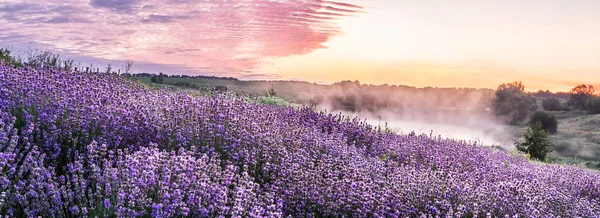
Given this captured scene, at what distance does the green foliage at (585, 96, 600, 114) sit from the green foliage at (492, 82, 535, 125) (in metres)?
5.12

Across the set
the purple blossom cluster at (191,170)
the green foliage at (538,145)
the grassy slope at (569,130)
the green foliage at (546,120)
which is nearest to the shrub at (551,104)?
the grassy slope at (569,130)

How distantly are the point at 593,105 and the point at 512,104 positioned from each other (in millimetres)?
7882

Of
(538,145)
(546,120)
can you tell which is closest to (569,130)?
(546,120)

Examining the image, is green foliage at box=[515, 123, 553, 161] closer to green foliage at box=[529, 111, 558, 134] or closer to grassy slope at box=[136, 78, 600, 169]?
grassy slope at box=[136, 78, 600, 169]

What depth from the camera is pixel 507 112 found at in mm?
42906

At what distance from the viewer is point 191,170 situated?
9.46 feet

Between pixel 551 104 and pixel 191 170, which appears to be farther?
pixel 551 104

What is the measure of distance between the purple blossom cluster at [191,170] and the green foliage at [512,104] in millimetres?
40060

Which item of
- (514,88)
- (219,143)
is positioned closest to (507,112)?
(514,88)

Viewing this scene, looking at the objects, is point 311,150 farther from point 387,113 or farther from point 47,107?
point 387,113

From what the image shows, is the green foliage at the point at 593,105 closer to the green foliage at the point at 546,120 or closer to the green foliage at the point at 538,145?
the green foliage at the point at 546,120

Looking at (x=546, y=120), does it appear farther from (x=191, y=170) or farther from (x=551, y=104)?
Answer: (x=191, y=170)

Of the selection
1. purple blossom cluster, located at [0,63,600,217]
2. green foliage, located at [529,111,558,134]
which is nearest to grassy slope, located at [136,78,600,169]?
green foliage, located at [529,111,558,134]

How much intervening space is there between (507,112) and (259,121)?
4275cm
